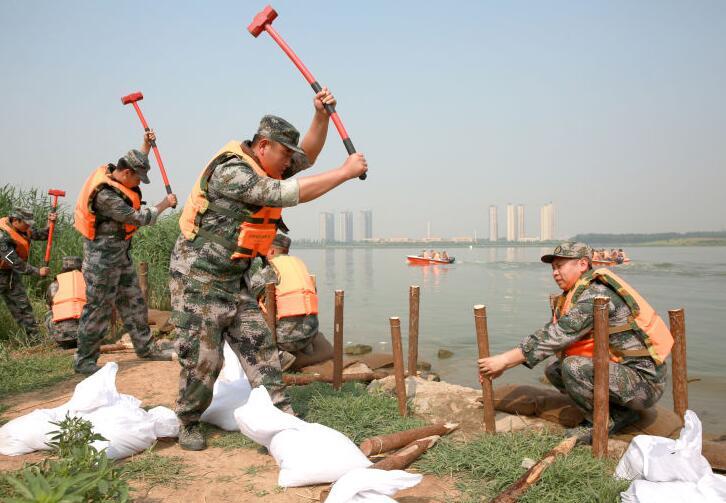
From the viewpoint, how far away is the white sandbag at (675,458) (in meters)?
2.76

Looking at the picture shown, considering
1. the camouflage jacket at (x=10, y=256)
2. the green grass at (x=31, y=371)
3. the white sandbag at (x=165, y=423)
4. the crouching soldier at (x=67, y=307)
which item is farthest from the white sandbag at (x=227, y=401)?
the camouflage jacket at (x=10, y=256)

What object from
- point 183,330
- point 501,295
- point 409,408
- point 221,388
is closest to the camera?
point 183,330

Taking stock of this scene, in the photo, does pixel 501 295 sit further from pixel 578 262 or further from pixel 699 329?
pixel 578 262

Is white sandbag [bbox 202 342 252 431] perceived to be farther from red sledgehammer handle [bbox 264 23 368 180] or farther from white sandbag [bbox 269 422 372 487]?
red sledgehammer handle [bbox 264 23 368 180]

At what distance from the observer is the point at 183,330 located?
360 cm

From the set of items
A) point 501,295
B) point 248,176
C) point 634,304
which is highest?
point 248,176

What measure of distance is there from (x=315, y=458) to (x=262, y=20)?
307 cm

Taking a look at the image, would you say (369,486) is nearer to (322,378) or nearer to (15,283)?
(322,378)

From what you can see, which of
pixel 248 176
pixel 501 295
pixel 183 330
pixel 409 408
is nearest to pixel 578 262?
pixel 409 408

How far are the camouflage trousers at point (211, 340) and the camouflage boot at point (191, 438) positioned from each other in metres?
0.05

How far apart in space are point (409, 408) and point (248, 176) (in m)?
2.44

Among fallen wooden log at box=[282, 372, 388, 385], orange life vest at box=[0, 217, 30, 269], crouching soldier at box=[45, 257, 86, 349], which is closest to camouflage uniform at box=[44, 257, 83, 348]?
crouching soldier at box=[45, 257, 86, 349]

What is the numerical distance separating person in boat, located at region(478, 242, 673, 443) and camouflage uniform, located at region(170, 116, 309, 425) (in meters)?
1.53

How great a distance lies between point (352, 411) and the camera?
171 inches
